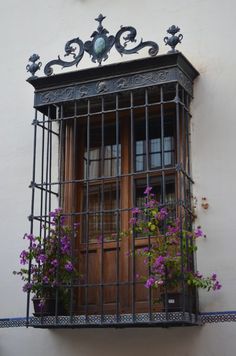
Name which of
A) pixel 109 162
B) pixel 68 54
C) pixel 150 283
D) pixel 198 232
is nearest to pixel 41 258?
pixel 150 283

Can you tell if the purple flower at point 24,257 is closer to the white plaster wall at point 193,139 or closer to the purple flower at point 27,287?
the purple flower at point 27,287

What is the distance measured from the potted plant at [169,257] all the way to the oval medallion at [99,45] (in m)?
1.61

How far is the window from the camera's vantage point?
6.77m

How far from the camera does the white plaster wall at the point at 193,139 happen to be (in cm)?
657

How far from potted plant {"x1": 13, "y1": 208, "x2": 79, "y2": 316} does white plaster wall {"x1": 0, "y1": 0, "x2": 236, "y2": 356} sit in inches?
20.7

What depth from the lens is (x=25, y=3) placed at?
8461 millimetres

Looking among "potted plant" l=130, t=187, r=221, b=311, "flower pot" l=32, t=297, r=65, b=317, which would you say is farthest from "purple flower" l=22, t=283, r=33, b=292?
"potted plant" l=130, t=187, r=221, b=311

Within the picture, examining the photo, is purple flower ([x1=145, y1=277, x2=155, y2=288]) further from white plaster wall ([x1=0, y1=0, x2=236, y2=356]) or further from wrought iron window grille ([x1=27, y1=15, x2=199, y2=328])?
white plaster wall ([x1=0, y1=0, x2=236, y2=356])

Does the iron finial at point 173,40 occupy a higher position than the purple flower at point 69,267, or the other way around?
the iron finial at point 173,40

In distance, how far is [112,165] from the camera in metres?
7.45

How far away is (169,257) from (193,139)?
1.35m

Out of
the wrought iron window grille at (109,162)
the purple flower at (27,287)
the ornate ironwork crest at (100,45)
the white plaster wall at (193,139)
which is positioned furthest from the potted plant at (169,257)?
the ornate ironwork crest at (100,45)

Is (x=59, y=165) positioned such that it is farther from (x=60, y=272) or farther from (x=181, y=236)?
(x=181, y=236)

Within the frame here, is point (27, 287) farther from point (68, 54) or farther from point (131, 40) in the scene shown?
point (131, 40)
